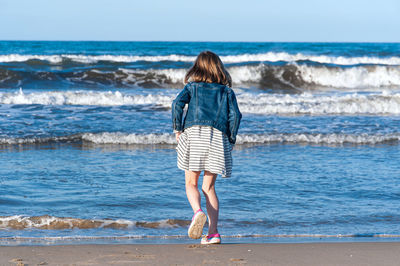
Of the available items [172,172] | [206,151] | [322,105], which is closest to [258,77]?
[322,105]

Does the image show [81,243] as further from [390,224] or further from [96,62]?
[96,62]

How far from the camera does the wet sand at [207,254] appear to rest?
333 cm

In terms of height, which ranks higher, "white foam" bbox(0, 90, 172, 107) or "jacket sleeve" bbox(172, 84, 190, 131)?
"jacket sleeve" bbox(172, 84, 190, 131)

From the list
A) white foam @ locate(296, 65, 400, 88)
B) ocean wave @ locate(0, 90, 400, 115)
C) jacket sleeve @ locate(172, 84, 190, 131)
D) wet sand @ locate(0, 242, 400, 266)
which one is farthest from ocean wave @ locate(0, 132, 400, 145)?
white foam @ locate(296, 65, 400, 88)

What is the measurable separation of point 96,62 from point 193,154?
2326cm

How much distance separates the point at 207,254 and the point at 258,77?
1849 cm

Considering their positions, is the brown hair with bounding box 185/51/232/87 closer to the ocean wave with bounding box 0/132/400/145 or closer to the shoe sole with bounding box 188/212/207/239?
the shoe sole with bounding box 188/212/207/239

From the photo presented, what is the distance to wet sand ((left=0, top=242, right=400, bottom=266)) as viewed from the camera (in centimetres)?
333

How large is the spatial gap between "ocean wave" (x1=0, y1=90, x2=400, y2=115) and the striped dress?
27.5 ft

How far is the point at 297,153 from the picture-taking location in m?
7.69

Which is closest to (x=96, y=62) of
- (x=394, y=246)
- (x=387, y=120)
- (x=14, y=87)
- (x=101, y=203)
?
(x=14, y=87)

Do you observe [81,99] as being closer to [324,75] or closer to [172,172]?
[172,172]

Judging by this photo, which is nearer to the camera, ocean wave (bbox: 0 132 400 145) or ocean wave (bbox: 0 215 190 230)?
ocean wave (bbox: 0 215 190 230)

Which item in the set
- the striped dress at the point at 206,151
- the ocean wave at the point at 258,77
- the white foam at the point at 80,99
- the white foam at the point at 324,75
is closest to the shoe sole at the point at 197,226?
the striped dress at the point at 206,151
